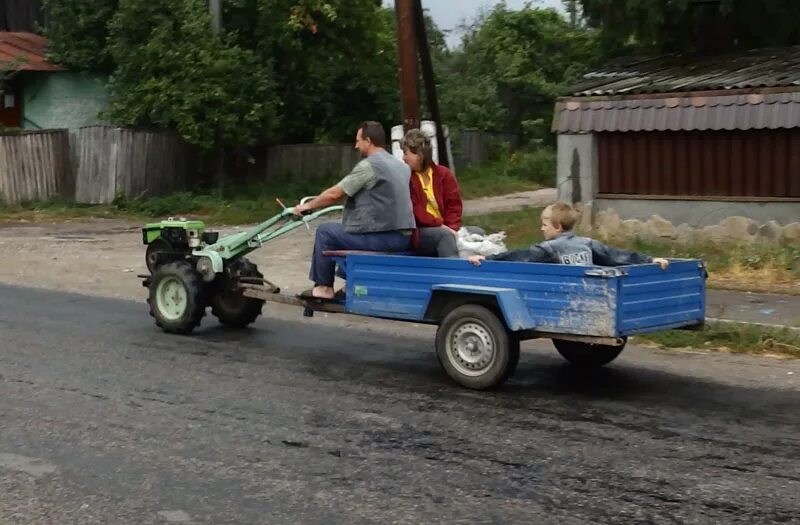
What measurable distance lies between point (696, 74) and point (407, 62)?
440 cm

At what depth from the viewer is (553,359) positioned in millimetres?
9688

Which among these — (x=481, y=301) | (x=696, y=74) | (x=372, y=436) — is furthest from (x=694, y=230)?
(x=372, y=436)

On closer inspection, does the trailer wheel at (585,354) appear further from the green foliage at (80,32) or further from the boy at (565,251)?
the green foliage at (80,32)

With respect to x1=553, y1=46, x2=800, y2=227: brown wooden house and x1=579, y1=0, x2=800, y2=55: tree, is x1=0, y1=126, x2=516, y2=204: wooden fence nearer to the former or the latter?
x1=579, y1=0, x2=800, y2=55: tree

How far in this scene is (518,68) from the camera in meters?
40.1

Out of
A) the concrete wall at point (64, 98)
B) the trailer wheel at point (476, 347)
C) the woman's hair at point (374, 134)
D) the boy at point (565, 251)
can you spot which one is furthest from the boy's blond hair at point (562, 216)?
the concrete wall at point (64, 98)

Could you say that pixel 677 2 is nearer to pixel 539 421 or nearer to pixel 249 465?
pixel 539 421

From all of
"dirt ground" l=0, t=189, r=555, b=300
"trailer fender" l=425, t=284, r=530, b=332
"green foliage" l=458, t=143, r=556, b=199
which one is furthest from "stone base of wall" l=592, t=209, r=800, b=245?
"green foliage" l=458, t=143, r=556, b=199

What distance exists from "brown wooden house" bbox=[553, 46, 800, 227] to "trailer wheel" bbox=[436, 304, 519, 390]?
8.24 meters

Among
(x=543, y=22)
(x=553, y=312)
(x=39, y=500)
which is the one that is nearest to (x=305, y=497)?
(x=39, y=500)

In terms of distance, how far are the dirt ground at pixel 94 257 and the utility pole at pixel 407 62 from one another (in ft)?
8.02

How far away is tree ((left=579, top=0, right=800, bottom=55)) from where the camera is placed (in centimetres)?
1806

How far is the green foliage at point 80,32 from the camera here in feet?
88.0

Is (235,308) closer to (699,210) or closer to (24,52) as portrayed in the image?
(699,210)
